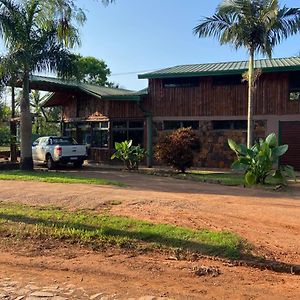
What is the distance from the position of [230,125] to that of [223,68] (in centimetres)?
298

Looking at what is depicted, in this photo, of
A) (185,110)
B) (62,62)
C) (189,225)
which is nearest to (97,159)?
(185,110)

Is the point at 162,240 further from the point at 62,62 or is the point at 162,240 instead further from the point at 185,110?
the point at 185,110

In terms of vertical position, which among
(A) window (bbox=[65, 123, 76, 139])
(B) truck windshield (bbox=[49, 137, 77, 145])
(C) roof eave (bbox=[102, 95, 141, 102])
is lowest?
(B) truck windshield (bbox=[49, 137, 77, 145])

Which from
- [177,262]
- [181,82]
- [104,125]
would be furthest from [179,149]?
[177,262]

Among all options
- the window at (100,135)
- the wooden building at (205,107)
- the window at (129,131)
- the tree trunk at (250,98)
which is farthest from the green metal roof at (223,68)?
the window at (100,135)

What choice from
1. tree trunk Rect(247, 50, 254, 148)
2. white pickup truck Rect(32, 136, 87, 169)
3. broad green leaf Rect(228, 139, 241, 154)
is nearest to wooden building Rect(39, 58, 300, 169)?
tree trunk Rect(247, 50, 254, 148)

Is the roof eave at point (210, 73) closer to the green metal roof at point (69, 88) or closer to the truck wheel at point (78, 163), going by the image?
the green metal roof at point (69, 88)

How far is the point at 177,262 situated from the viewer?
6.08 m

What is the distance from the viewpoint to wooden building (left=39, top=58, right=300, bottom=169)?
20.5 m

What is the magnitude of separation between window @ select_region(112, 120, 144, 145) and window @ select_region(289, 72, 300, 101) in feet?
26.2

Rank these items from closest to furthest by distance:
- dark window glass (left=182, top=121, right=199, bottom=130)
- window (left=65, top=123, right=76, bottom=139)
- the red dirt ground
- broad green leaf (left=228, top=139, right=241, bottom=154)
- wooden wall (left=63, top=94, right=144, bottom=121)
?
the red dirt ground
broad green leaf (left=228, top=139, right=241, bottom=154)
dark window glass (left=182, top=121, right=199, bottom=130)
wooden wall (left=63, top=94, right=144, bottom=121)
window (left=65, top=123, right=76, bottom=139)

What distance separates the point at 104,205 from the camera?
9750 millimetres

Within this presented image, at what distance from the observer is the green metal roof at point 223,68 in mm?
20109

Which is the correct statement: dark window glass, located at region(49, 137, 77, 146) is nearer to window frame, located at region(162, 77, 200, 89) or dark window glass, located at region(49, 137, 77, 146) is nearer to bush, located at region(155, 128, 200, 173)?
window frame, located at region(162, 77, 200, 89)
